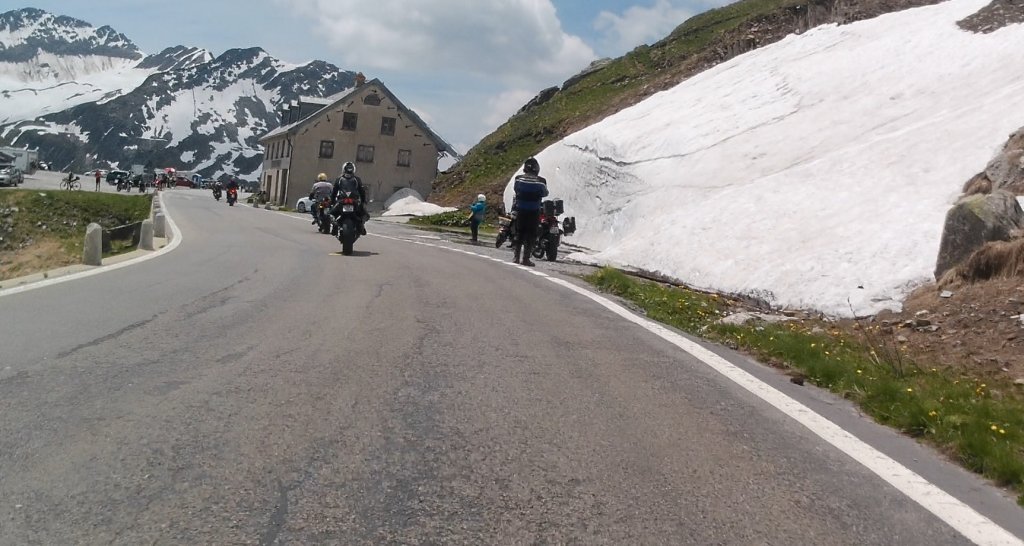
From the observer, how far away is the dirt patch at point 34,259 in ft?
90.3

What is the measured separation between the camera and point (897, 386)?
20.4 feet

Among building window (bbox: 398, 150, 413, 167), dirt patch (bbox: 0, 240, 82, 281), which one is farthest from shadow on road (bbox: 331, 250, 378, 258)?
building window (bbox: 398, 150, 413, 167)

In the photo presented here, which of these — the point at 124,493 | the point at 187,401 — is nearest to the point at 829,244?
the point at 187,401

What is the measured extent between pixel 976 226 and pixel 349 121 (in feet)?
181

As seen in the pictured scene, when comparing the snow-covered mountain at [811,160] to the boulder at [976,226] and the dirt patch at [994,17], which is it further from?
the boulder at [976,226]

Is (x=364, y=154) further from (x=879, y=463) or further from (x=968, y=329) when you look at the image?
(x=879, y=463)

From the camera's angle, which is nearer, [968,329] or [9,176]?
[968,329]

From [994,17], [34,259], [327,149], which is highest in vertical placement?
[994,17]

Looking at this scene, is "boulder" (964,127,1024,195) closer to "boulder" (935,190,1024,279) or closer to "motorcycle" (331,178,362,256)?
"boulder" (935,190,1024,279)

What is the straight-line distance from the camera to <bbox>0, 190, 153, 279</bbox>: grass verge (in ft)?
101

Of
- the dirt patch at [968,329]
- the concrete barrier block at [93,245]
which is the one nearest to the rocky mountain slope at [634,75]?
the dirt patch at [968,329]

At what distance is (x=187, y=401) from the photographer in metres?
5.01

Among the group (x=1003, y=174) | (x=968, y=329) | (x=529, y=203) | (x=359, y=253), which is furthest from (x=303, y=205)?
(x=968, y=329)

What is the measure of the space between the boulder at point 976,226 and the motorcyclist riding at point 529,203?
7.71m
